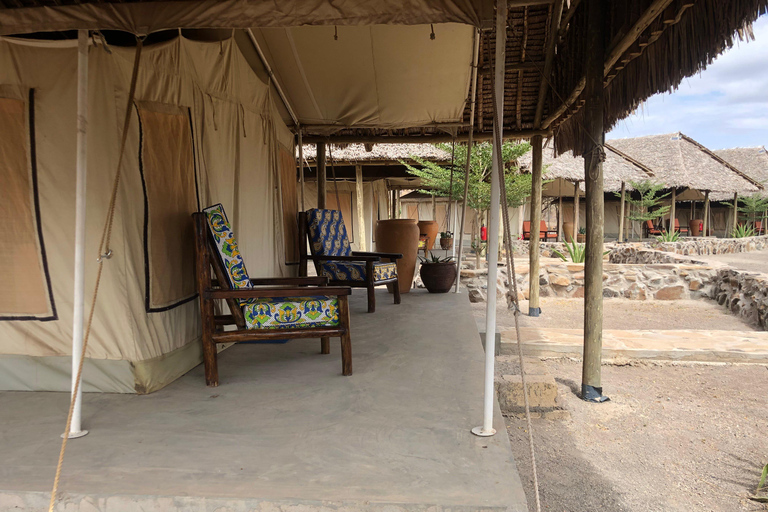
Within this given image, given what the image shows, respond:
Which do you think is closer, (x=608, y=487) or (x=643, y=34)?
(x=608, y=487)

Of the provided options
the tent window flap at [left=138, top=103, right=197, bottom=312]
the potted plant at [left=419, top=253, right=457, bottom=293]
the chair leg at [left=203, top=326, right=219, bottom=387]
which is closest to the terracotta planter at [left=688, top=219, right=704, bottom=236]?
the potted plant at [left=419, top=253, right=457, bottom=293]

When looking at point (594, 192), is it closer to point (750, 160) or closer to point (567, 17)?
point (567, 17)

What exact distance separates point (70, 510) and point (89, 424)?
60 centimetres

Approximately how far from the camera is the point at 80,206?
194cm

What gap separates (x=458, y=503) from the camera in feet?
4.79

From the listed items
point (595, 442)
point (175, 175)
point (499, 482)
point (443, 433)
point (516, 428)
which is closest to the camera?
point (499, 482)

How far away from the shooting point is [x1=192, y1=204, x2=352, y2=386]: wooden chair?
2.54 metres

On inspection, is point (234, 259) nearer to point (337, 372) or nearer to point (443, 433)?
point (337, 372)

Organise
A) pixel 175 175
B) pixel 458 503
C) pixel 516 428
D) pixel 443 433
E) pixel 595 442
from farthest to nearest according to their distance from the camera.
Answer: pixel 516 428 → pixel 595 442 → pixel 175 175 → pixel 443 433 → pixel 458 503

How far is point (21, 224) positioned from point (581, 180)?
1669cm

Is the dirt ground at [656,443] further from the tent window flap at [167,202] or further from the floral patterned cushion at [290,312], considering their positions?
the tent window flap at [167,202]

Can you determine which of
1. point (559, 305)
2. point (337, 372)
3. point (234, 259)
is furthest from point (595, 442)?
point (559, 305)

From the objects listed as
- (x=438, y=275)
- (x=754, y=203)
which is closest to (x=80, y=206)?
(x=438, y=275)

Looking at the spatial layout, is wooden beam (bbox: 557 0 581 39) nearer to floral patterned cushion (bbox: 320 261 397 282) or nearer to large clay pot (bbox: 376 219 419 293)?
large clay pot (bbox: 376 219 419 293)
